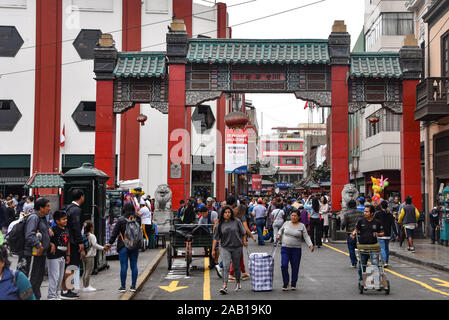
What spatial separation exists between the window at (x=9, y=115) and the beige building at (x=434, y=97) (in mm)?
22377

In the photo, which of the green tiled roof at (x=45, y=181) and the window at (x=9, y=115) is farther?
the window at (x=9, y=115)

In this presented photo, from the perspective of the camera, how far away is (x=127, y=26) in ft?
109

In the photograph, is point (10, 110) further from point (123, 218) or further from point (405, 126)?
point (123, 218)

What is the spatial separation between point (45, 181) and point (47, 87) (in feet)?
32.1

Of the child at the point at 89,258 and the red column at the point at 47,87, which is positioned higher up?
the red column at the point at 47,87

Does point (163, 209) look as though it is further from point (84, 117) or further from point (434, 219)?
point (84, 117)

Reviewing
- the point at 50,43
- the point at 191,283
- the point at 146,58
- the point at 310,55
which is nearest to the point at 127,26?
the point at 50,43

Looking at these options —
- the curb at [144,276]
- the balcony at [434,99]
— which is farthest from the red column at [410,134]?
the curb at [144,276]

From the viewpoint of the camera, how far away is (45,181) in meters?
24.5

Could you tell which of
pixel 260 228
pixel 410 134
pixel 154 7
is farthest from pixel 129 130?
pixel 410 134

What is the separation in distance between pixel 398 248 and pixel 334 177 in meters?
5.01

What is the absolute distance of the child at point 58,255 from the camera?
921 centimetres

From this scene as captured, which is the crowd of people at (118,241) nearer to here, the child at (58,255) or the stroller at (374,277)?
the child at (58,255)

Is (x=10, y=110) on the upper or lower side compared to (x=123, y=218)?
upper
